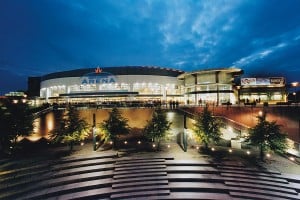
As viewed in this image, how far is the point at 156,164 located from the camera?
51.0 ft

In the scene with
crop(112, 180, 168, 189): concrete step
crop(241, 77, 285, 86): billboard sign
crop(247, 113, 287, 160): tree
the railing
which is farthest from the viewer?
crop(241, 77, 285, 86): billboard sign

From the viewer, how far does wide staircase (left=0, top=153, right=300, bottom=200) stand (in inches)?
468

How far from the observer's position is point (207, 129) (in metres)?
19.2

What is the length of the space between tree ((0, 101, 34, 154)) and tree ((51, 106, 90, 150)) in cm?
248

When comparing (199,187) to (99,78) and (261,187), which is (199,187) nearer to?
(261,187)

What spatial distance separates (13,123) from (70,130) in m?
4.78

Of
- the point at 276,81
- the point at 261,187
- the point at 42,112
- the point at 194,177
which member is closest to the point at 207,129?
the point at 194,177

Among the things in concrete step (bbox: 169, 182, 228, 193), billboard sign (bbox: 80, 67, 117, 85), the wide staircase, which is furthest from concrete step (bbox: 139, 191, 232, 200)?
billboard sign (bbox: 80, 67, 117, 85)

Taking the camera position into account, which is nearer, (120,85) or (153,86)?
(120,85)

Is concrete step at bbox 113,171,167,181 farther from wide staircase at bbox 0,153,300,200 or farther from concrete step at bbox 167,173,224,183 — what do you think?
concrete step at bbox 167,173,224,183

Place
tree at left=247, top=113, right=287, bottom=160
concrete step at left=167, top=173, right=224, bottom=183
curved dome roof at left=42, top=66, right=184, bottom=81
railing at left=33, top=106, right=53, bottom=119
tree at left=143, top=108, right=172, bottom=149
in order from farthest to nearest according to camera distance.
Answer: curved dome roof at left=42, top=66, right=184, bottom=81, railing at left=33, top=106, right=53, bottom=119, tree at left=143, top=108, right=172, bottom=149, tree at left=247, top=113, right=287, bottom=160, concrete step at left=167, top=173, right=224, bottom=183

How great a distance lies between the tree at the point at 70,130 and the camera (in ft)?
62.1

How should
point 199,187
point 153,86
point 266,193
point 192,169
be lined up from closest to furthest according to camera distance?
1. point 266,193
2. point 199,187
3. point 192,169
4. point 153,86

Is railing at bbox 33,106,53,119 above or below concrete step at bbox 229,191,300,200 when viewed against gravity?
above
